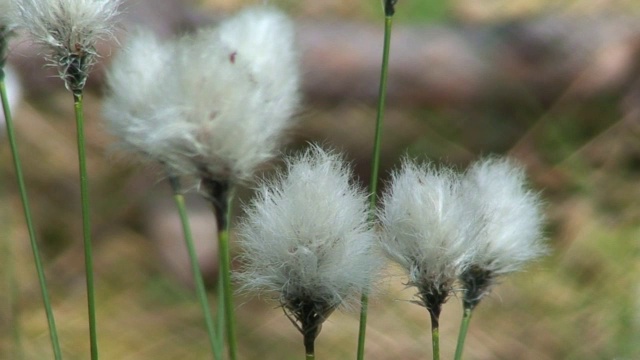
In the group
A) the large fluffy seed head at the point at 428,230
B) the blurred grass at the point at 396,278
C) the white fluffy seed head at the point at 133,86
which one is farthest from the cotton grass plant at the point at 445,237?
the blurred grass at the point at 396,278

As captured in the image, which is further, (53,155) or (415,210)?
(53,155)

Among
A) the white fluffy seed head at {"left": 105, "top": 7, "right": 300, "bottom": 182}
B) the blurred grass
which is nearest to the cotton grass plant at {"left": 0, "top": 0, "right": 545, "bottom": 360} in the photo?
the white fluffy seed head at {"left": 105, "top": 7, "right": 300, "bottom": 182}

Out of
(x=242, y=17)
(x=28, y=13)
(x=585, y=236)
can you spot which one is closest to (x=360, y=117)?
(x=585, y=236)

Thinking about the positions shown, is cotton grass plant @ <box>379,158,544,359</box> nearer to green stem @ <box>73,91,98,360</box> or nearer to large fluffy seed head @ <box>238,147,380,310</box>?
large fluffy seed head @ <box>238,147,380,310</box>

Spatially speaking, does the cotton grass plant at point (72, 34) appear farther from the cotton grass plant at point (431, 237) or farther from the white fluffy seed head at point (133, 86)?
the cotton grass plant at point (431, 237)

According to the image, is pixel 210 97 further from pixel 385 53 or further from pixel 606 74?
pixel 606 74

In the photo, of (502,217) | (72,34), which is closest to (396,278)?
(502,217)
